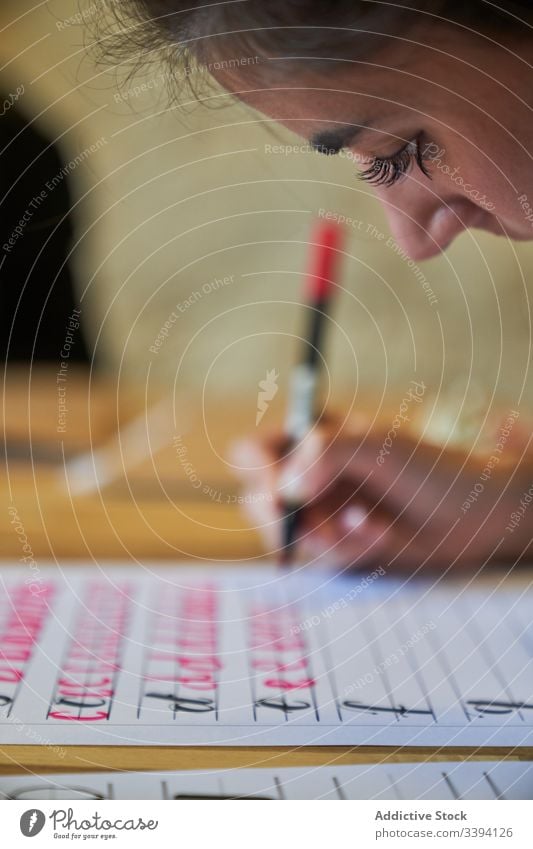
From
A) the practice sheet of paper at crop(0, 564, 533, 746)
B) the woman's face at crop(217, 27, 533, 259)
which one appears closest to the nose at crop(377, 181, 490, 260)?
the woman's face at crop(217, 27, 533, 259)

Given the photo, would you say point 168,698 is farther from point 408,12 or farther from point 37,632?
point 408,12

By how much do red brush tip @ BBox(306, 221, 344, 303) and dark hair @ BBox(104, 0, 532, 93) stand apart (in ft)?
0.53

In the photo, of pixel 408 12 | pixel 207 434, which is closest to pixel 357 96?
pixel 408 12

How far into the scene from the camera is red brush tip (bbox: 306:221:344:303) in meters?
0.45

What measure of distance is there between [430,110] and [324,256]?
0.17 m

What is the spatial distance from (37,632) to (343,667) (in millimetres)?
118

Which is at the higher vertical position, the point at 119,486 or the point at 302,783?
the point at 119,486

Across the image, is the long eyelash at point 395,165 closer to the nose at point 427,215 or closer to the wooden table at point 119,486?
the nose at point 427,215

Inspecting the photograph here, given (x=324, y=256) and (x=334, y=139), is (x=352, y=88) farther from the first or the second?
(x=324, y=256)

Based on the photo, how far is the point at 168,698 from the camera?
28 cm

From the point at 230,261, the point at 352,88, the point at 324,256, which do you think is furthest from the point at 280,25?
the point at 230,261

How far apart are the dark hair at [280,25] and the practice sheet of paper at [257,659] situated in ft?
0.68

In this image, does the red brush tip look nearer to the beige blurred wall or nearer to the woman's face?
the beige blurred wall

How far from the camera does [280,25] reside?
0.29m
